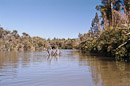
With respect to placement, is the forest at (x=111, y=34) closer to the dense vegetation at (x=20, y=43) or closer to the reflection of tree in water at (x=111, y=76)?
the dense vegetation at (x=20, y=43)

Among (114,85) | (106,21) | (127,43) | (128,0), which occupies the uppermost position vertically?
(128,0)

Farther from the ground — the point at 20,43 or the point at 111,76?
the point at 20,43

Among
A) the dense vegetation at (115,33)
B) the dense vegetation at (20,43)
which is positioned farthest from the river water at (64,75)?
the dense vegetation at (20,43)

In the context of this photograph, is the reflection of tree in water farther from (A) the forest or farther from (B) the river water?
(A) the forest

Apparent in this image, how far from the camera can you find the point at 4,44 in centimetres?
6038

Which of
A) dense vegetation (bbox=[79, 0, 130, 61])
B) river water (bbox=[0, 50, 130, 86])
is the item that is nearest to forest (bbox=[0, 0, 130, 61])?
dense vegetation (bbox=[79, 0, 130, 61])

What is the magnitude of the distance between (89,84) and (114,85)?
102 cm

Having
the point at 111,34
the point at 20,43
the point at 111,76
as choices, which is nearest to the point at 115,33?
the point at 111,34

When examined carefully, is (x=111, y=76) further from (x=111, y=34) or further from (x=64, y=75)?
(x=111, y=34)

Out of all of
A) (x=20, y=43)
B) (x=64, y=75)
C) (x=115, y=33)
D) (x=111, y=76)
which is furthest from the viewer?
(x=20, y=43)

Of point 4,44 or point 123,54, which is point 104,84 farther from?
point 4,44

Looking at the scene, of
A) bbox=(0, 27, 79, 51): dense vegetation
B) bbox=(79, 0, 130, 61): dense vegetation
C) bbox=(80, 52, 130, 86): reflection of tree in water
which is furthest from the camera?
bbox=(0, 27, 79, 51): dense vegetation

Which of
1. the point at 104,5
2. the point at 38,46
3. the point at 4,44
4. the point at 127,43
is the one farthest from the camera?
the point at 38,46

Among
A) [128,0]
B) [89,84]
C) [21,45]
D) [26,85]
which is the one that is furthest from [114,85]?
[21,45]
